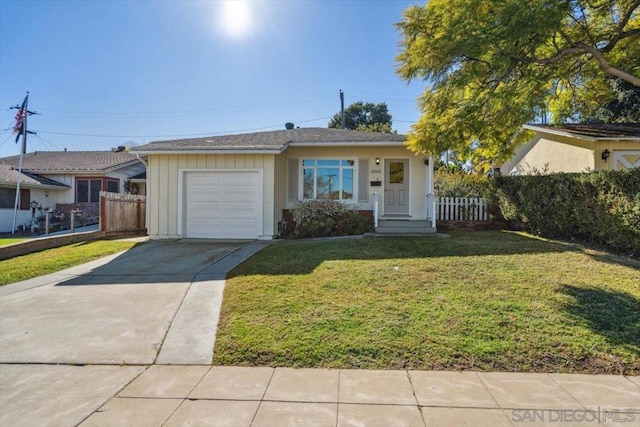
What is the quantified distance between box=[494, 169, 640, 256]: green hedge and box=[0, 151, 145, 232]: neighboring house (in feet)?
67.2

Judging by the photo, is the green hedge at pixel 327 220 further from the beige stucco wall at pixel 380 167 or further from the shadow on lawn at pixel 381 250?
the shadow on lawn at pixel 381 250

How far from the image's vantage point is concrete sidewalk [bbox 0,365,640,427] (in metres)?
2.83

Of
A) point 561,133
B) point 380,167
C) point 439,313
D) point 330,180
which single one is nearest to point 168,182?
point 330,180

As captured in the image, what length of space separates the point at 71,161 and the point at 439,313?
2546cm

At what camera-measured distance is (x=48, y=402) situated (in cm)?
318

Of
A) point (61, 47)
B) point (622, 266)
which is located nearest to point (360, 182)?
point (622, 266)

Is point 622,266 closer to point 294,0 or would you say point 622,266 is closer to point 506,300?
point 506,300

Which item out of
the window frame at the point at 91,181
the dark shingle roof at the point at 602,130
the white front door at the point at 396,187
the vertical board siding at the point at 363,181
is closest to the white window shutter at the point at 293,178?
the vertical board siding at the point at 363,181

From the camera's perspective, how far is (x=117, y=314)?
5.23 m

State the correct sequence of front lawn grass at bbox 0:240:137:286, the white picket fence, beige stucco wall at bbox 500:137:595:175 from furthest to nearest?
beige stucco wall at bbox 500:137:595:175, the white picket fence, front lawn grass at bbox 0:240:137:286

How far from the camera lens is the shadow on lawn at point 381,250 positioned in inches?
287

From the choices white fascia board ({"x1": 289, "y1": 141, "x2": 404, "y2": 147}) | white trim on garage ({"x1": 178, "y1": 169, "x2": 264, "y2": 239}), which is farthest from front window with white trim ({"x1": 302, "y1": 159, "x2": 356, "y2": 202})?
white trim on garage ({"x1": 178, "y1": 169, "x2": 264, "y2": 239})

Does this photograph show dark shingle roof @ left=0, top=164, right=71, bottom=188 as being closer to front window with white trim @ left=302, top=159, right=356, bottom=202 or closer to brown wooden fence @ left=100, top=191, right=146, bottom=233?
brown wooden fence @ left=100, top=191, right=146, bottom=233

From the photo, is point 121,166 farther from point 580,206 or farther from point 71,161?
point 580,206
